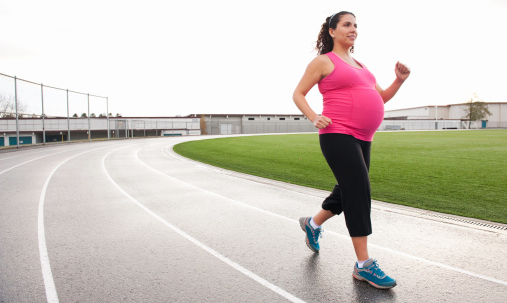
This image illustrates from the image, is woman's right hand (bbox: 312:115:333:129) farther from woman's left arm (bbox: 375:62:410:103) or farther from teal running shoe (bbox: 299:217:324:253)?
teal running shoe (bbox: 299:217:324:253)

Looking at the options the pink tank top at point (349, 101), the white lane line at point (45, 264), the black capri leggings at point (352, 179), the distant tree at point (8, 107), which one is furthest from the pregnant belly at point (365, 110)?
the distant tree at point (8, 107)

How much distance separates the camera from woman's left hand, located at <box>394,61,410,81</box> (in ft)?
10.4

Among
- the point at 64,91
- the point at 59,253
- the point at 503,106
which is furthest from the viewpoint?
the point at 503,106

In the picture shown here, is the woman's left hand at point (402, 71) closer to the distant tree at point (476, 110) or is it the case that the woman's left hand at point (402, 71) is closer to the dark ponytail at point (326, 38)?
the dark ponytail at point (326, 38)

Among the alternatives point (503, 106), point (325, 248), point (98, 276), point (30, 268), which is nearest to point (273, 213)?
point (325, 248)

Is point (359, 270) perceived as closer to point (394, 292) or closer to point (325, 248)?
point (394, 292)

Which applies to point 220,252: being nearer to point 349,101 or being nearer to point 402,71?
point 349,101

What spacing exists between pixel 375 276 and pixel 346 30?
2.19 metres

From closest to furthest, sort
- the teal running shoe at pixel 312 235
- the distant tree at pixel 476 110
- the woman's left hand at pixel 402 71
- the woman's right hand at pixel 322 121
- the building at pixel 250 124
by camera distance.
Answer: the woman's right hand at pixel 322 121 → the woman's left hand at pixel 402 71 → the teal running shoe at pixel 312 235 → the building at pixel 250 124 → the distant tree at pixel 476 110

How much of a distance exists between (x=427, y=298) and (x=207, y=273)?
1932mm

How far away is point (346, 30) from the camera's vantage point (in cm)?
300

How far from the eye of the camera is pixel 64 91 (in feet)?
90.9

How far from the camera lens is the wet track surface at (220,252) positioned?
284 cm

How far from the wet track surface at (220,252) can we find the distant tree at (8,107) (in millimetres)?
15052
